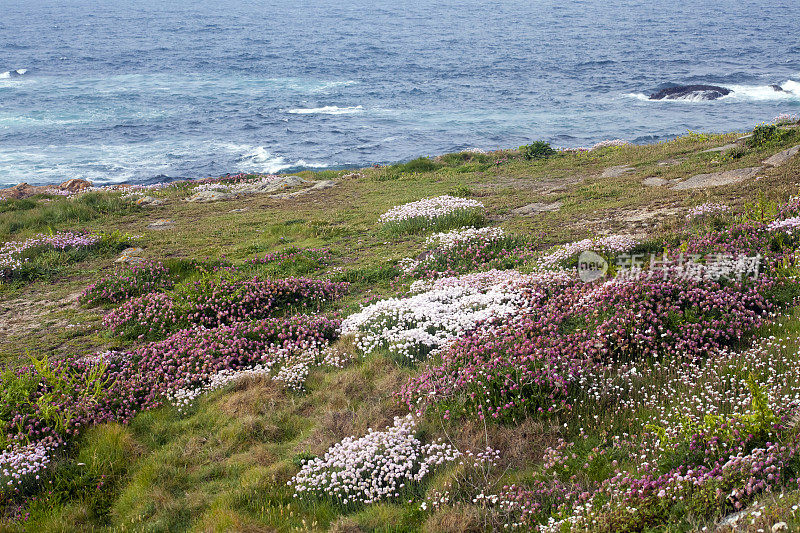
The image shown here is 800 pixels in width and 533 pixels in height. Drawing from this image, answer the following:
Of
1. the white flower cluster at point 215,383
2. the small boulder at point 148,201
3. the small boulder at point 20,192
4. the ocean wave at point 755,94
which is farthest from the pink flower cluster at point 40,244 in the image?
the ocean wave at point 755,94

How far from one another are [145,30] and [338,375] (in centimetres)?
13246

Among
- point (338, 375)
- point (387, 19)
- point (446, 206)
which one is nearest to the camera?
point (338, 375)

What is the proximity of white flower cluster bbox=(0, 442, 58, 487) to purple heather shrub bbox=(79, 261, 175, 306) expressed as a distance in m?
6.21

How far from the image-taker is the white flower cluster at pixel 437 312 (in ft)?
32.6

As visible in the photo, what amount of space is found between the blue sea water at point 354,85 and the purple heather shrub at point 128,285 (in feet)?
92.9

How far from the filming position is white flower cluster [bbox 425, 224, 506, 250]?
14.5 meters

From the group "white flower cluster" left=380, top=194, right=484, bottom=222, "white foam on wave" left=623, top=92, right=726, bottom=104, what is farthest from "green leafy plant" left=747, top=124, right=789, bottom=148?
"white foam on wave" left=623, top=92, right=726, bottom=104

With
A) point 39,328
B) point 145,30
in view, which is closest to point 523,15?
point 145,30

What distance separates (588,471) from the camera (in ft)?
20.3

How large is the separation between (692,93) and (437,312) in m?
60.4

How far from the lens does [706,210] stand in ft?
44.3

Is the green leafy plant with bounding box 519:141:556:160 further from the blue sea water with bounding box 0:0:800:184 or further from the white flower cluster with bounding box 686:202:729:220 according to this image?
the blue sea water with bounding box 0:0:800:184

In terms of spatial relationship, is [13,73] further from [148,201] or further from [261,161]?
[148,201]

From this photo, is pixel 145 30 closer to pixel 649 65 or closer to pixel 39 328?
pixel 649 65
